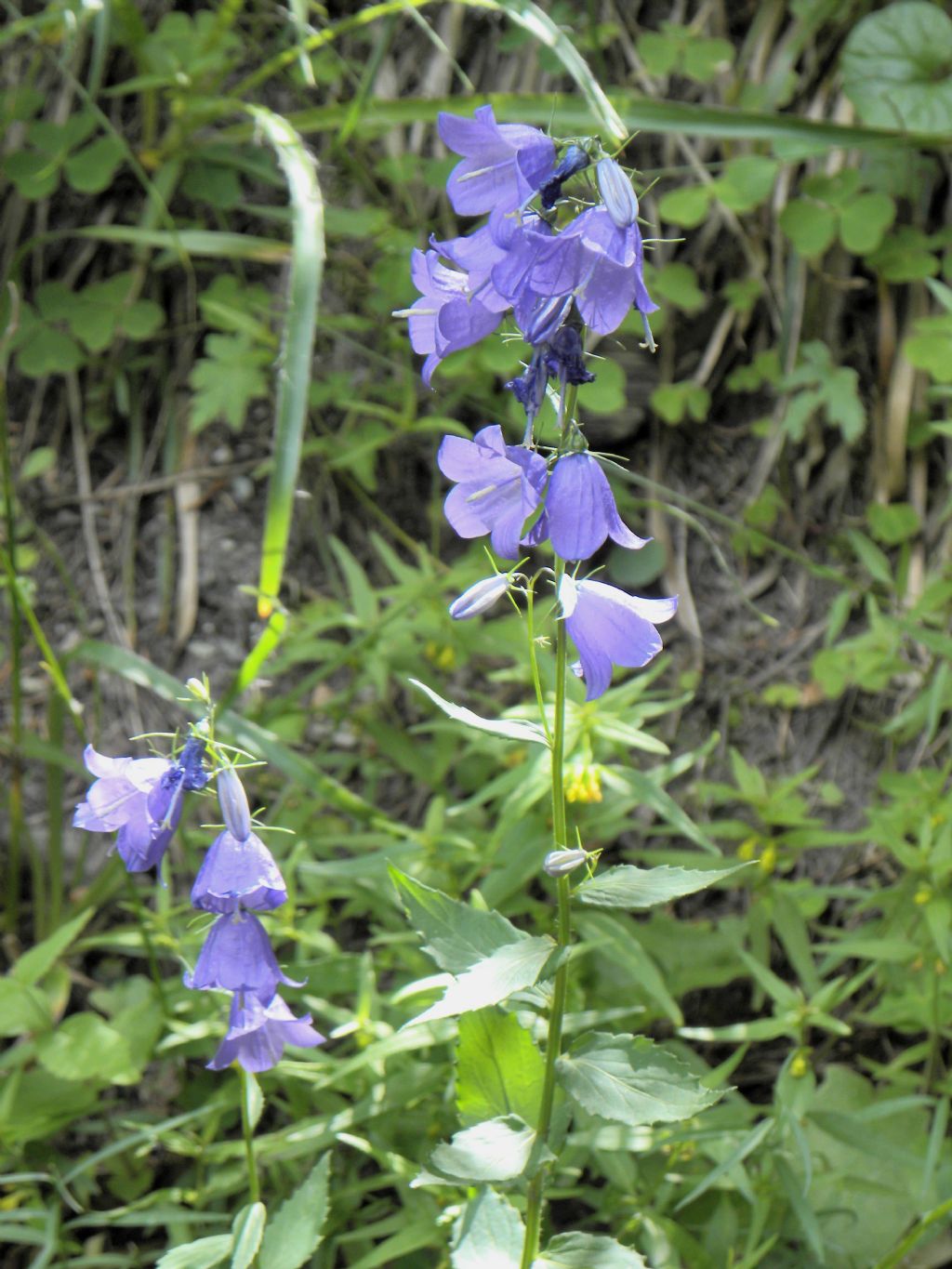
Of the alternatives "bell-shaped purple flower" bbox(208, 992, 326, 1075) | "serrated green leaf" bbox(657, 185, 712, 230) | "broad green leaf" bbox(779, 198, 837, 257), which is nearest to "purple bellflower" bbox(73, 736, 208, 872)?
"bell-shaped purple flower" bbox(208, 992, 326, 1075)

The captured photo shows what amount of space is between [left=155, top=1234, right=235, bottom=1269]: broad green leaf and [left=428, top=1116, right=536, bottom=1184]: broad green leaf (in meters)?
0.30

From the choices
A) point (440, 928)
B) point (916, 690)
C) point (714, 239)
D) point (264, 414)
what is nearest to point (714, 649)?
point (916, 690)

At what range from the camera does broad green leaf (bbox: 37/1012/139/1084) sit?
220 centimetres

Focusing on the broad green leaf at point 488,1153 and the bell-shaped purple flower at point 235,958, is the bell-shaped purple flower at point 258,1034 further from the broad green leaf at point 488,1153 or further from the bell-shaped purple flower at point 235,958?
the broad green leaf at point 488,1153

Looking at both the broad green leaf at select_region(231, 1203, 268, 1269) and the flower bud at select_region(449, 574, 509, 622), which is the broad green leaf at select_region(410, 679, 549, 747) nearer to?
the flower bud at select_region(449, 574, 509, 622)

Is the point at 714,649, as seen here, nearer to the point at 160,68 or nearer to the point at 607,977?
the point at 607,977

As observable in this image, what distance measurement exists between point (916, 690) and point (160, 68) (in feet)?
8.18

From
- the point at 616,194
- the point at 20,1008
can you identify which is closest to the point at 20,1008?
the point at 20,1008

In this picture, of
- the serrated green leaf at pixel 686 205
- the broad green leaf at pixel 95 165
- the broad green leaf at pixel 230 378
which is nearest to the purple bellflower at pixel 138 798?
the broad green leaf at pixel 230 378

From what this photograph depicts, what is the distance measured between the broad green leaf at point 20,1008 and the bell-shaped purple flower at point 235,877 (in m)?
0.94

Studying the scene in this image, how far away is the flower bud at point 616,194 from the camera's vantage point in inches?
44.9

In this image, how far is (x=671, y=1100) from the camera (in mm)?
1376

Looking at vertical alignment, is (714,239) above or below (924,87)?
below

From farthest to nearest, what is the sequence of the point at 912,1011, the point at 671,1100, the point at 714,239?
the point at 714,239
the point at 912,1011
the point at 671,1100
